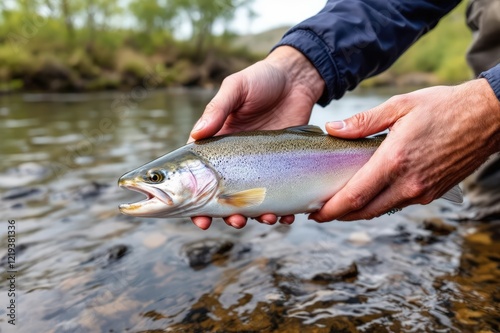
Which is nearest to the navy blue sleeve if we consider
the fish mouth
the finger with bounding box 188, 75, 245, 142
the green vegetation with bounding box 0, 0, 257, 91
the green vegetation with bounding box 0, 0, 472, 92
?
the finger with bounding box 188, 75, 245, 142

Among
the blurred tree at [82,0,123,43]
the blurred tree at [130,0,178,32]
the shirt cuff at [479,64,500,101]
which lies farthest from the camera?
the blurred tree at [130,0,178,32]

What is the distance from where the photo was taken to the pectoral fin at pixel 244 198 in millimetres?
2197

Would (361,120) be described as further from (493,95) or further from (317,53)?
(317,53)

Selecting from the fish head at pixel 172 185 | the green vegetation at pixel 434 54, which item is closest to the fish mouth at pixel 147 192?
the fish head at pixel 172 185

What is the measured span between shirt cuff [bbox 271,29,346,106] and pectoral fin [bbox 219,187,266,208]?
1322 mm

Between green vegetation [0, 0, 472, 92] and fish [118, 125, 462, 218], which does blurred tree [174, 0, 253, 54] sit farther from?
fish [118, 125, 462, 218]

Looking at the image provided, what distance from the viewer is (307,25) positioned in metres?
3.12

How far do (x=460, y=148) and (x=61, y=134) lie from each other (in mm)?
8887

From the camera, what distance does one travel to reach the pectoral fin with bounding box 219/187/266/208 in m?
2.20

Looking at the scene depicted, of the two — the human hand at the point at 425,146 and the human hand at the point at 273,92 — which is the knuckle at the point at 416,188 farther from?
the human hand at the point at 273,92

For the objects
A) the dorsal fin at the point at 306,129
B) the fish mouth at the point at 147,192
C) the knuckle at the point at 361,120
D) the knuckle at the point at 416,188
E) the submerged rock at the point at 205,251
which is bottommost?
the submerged rock at the point at 205,251

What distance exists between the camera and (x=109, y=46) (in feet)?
128

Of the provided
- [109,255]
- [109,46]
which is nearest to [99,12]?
[109,46]

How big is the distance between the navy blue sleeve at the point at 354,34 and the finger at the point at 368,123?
2.90 feet
